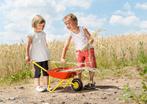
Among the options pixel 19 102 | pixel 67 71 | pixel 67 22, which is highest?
pixel 67 22

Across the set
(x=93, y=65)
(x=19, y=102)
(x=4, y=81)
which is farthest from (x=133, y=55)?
(x=19, y=102)

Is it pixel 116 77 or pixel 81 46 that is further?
pixel 116 77

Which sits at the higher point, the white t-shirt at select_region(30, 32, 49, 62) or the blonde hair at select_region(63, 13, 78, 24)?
the blonde hair at select_region(63, 13, 78, 24)

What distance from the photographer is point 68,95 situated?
282 inches

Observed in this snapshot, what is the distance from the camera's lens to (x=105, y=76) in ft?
31.8

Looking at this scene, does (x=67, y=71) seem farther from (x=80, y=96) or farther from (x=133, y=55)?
(x=133, y=55)

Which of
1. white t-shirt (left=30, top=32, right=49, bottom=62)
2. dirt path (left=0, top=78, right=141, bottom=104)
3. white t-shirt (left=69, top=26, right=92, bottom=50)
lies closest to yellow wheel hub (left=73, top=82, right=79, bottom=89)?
dirt path (left=0, top=78, right=141, bottom=104)

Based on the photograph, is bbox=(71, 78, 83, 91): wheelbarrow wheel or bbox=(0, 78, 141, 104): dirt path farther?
bbox=(71, 78, 83, 91): wheelbarrow wheel

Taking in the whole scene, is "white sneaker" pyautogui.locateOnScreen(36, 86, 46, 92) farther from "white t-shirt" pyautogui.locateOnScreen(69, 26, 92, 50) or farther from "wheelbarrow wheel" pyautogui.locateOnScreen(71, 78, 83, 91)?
"white t-shirt" pyautogui.locateOnScreen(69, 26, 92, 50)

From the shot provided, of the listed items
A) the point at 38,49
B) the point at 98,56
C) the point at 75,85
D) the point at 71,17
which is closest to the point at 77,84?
the point at 75,85

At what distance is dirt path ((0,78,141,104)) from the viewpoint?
6539 millimetres

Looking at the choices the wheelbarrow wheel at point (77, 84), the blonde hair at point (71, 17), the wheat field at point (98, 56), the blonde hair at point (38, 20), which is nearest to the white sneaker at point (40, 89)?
the wheelbarrow wheel at point (77, 84)

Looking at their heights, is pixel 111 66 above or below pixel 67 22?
below

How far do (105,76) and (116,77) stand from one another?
26cm
